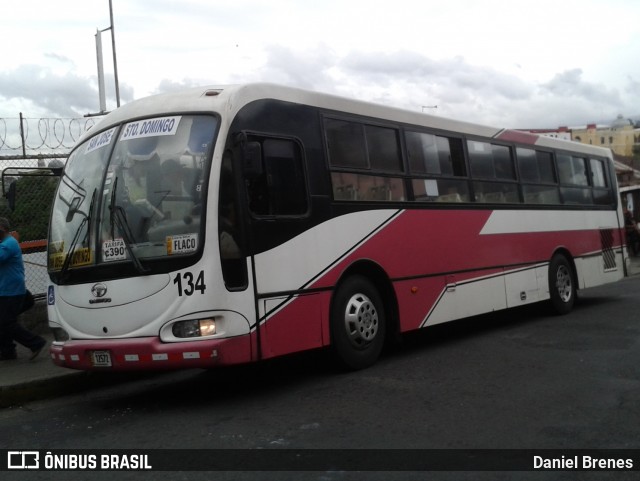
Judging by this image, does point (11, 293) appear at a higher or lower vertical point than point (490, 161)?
lower

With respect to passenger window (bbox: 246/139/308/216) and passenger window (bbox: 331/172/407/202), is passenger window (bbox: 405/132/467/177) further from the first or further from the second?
passenger window (bbox: 246/139/308/216)

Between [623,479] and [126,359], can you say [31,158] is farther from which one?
[623,479]

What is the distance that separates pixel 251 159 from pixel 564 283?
26.0ft

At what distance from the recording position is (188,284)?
6.06 m

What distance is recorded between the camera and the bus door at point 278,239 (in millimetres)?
6477

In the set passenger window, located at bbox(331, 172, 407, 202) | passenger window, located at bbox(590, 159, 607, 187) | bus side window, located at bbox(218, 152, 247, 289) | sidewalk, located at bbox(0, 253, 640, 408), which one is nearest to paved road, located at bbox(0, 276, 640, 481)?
sidewalk, located at bbox(0, 253, 640, 408)

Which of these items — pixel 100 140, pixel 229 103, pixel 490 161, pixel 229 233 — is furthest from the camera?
pixel 490 161

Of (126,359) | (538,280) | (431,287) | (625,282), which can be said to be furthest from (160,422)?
(625,282)

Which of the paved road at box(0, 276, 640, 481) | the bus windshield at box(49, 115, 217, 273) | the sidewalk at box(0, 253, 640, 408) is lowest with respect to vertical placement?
the paved road at box(0, 276, 640, 481)

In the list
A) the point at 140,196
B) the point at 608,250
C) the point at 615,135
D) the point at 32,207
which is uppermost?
the point at 615,135

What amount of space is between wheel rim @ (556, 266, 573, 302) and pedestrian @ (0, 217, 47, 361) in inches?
331

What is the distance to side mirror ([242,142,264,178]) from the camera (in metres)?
6.42

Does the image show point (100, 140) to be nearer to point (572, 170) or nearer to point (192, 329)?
point (192, 329)

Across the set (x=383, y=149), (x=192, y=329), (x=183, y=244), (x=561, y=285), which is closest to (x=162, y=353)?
(x=192, y=329)
